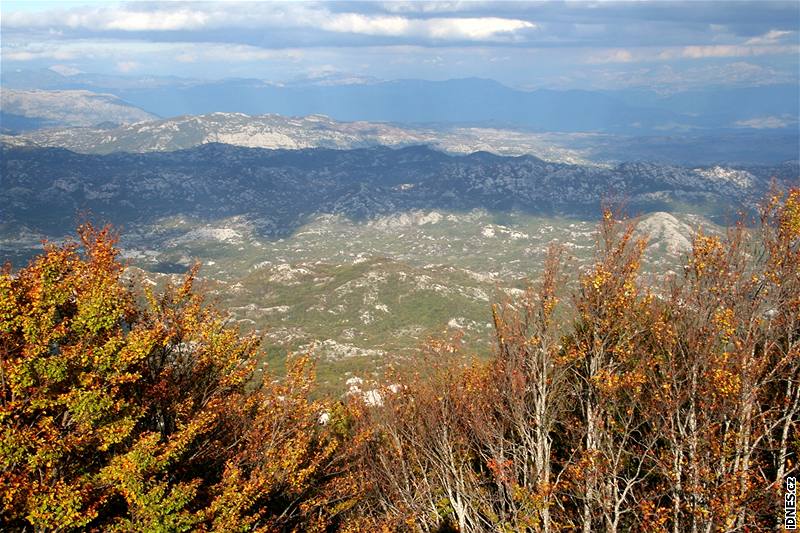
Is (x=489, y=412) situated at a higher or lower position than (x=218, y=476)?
higher

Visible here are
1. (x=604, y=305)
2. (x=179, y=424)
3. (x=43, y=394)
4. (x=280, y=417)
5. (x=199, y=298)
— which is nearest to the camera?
(x=43, y=394)

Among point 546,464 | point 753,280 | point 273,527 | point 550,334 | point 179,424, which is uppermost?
point 753,280

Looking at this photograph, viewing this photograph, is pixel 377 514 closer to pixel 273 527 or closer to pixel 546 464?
pixel 273 527

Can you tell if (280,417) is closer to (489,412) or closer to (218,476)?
(218,476)

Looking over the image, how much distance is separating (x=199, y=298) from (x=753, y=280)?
116ft

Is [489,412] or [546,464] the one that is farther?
[489,412]

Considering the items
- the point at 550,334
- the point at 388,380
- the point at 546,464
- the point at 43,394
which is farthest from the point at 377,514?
the point at 43,394

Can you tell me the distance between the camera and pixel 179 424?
1030 inches

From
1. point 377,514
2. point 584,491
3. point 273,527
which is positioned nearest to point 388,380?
point 377,514

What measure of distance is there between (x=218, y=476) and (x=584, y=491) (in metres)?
20.9

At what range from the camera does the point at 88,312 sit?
72.4ft

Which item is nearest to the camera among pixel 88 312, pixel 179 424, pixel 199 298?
pixel 88 312

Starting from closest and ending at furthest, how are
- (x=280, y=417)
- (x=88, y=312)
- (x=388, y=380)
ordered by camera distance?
(x=88, y=312) < (x=280, y=417) < (x=388, y=380)

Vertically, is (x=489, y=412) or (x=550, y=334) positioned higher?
(x=550, y=334)
